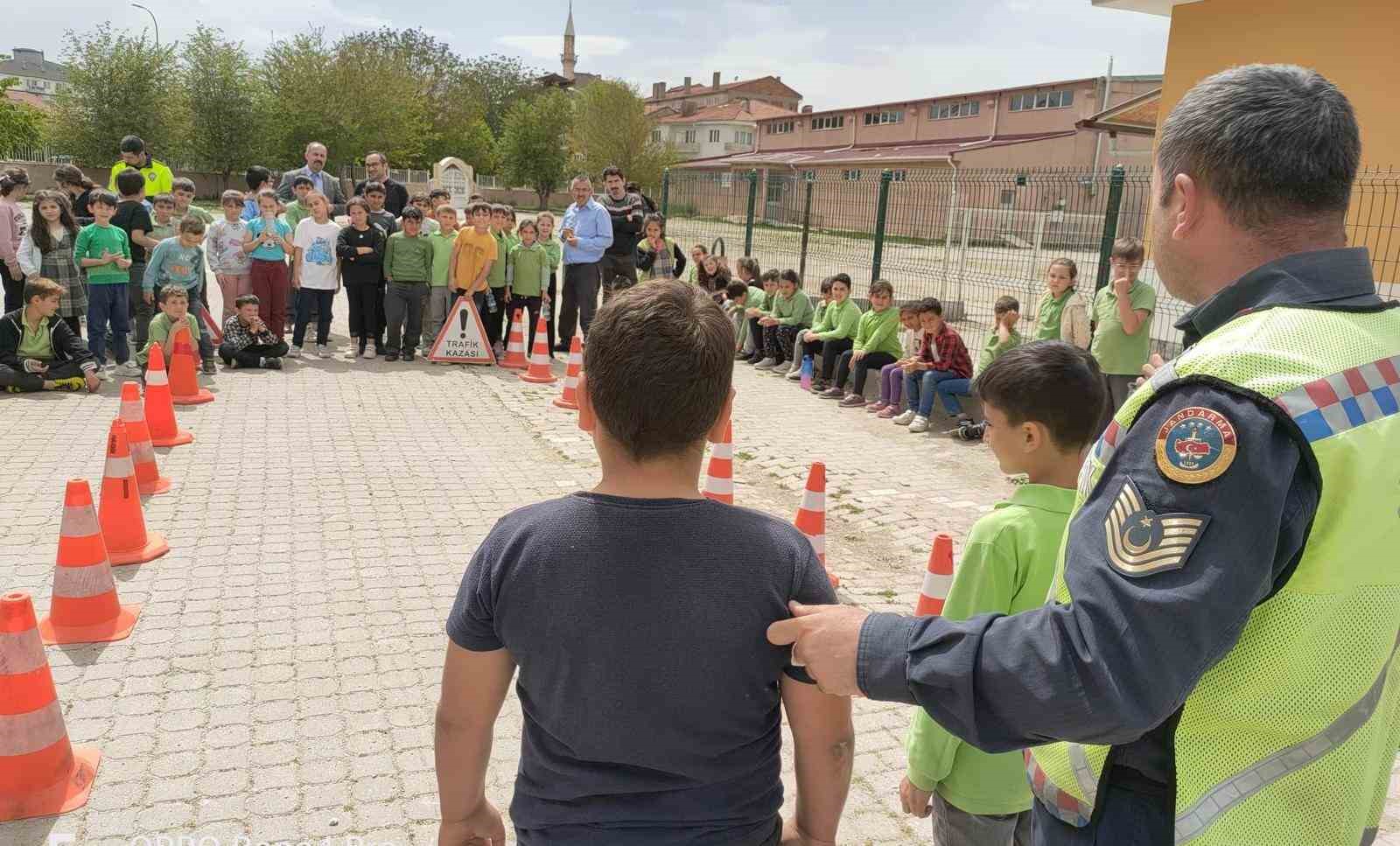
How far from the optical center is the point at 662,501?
5.45 feet

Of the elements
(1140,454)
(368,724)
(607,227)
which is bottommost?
(368,724)

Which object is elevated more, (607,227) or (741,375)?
(607,227)

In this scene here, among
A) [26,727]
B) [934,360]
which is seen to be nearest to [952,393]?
[934,360]

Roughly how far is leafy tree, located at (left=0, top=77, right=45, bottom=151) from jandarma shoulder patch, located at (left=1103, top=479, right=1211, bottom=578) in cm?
5624

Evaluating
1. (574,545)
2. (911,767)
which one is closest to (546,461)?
(911,767)

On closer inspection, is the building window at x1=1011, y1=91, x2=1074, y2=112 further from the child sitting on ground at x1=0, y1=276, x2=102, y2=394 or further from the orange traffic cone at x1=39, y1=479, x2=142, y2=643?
the orange traffic cone at x1=39, y1=479, x2=142, y2=643

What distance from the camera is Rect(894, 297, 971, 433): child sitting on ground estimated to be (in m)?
9.70

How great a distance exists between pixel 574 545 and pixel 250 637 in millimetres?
3516

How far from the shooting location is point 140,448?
21.4 ft

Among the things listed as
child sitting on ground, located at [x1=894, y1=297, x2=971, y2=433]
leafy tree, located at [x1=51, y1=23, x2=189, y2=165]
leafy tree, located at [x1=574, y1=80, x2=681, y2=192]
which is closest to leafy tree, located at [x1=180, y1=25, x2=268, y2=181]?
leafy tree, located at [x1=51, y1=23, x2=189, y2=165]

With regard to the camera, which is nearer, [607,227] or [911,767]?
[911,767]

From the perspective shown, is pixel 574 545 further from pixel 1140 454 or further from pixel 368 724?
pixel 368 724

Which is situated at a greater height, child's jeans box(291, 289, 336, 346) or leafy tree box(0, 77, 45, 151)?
leafy tree box(0, 77, 45, 151)

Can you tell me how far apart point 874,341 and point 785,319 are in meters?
2.30
